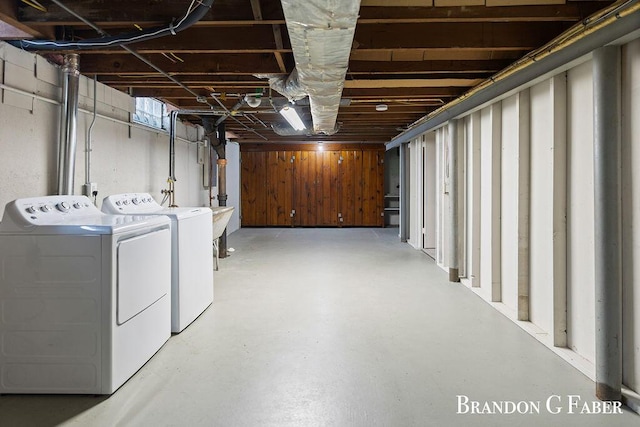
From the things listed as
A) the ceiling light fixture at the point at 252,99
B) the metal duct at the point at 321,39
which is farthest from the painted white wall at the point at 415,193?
the metal duct at the point at 321,39

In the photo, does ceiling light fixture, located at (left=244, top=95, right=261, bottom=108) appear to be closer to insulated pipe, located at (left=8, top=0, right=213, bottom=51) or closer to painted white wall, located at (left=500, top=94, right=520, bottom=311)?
insulated pipe, located at (left=8, top=0, right=213, bottom=51)

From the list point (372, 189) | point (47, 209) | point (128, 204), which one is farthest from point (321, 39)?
point (372, 189)

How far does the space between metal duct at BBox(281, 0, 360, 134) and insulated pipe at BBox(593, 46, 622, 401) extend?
1.27 meters

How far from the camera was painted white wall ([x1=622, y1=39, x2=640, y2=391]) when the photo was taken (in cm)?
182

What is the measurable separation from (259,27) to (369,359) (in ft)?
7.79

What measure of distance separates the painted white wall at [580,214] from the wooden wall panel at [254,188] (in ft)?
25.2

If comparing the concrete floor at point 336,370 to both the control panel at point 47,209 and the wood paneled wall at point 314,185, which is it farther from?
the wood paneled wall at point 314,185

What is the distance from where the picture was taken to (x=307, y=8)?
164 centimetres

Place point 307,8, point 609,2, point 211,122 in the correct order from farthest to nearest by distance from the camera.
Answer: point 211,122, point 609,2, point 307,8

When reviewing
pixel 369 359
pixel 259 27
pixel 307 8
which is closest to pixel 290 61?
pixel 259 27

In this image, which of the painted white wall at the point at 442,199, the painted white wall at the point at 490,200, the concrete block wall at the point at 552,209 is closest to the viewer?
the concrete block wall at the point at 552,209

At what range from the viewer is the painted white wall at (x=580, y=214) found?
220cm

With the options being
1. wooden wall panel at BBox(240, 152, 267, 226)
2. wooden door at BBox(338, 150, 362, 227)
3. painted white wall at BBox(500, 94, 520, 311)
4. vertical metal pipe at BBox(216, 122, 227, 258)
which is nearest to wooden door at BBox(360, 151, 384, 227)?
wooden door at BBox(338, 150, 362, 227)

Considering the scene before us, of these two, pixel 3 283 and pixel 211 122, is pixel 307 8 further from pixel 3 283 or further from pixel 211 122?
pixel 211 122
